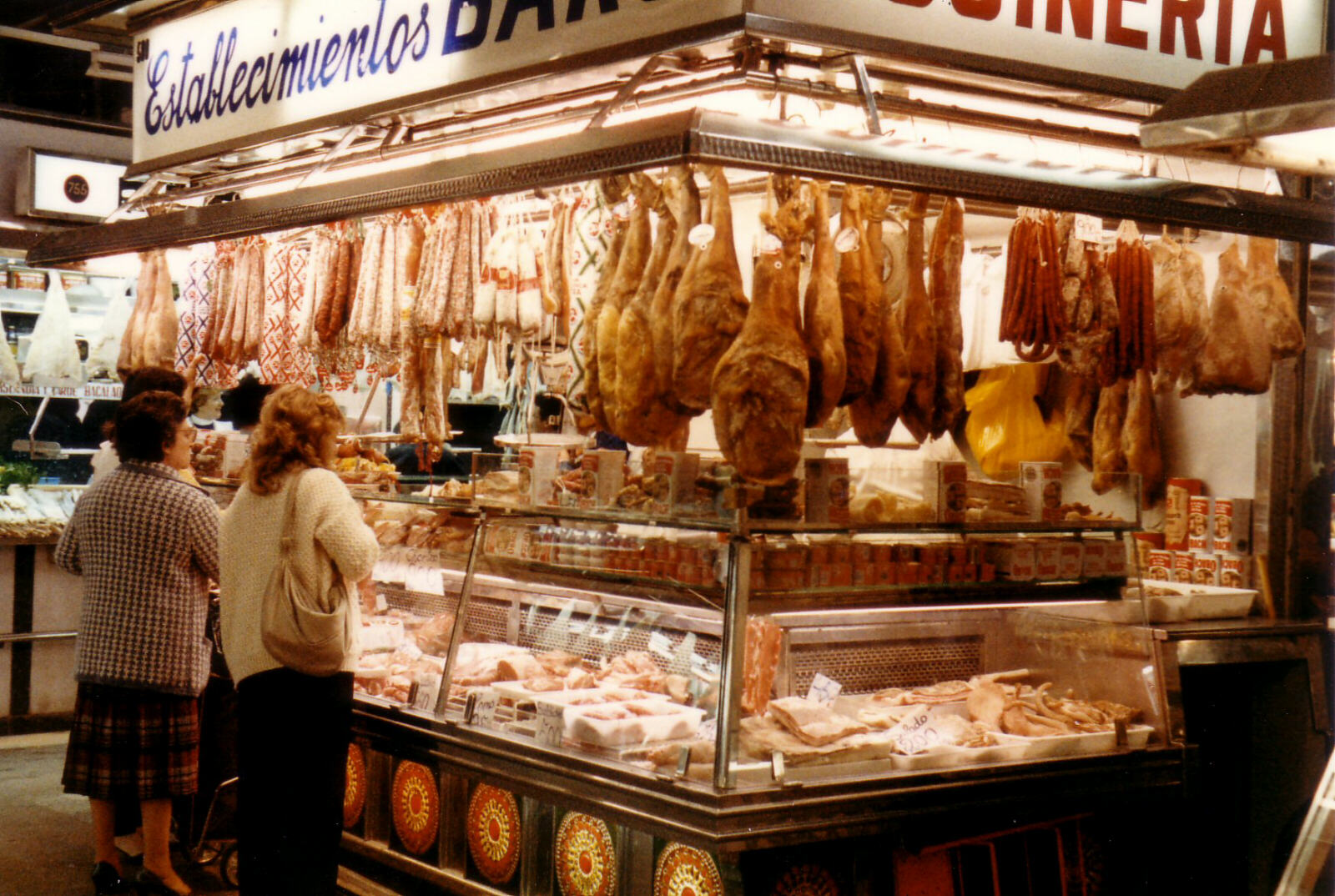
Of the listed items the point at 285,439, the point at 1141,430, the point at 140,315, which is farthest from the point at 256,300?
the point at 1141,430

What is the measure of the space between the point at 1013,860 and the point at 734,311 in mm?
1990

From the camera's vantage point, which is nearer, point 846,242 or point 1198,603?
point 846,242

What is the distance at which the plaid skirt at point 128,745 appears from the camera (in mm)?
5465

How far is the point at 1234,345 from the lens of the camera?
471cm

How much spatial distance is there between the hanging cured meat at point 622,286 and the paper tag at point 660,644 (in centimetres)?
72

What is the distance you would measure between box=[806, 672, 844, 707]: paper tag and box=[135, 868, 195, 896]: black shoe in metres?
2.94

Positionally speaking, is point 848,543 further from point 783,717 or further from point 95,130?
point 95,130

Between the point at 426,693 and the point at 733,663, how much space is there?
1.60 metres

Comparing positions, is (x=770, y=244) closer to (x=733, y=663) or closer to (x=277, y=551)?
(x=733, y=663)

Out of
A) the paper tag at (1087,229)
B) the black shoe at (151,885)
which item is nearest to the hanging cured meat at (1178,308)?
the paper tag at (1087,229)

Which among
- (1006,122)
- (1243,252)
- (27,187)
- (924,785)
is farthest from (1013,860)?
(27,187)

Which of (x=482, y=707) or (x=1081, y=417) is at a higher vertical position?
(x=1081, y=417)

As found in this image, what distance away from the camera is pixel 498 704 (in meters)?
4.55

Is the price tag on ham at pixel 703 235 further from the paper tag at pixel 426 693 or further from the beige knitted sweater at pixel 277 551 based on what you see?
the paper tag at pixel 426 693
